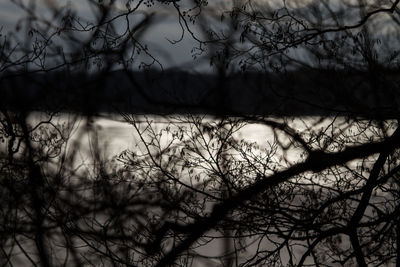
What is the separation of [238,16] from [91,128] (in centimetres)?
256

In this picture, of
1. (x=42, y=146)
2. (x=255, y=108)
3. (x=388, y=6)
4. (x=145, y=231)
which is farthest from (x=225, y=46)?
(x=42, y=146)

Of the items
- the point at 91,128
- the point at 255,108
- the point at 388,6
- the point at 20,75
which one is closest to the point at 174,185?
the point at 255,108

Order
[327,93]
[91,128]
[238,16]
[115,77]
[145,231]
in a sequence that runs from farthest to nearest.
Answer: [91,128], [115,77], [145,231], [327,93], [238,16]

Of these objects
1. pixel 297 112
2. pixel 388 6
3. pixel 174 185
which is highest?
pixel 388 6

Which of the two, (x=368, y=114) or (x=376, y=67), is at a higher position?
(x=376, y=67)

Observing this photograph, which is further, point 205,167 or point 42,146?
point 42,146

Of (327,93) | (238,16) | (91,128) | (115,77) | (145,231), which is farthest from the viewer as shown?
(91,128)

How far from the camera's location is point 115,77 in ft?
17.5

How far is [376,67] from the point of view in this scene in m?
4.54

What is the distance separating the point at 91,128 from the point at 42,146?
65cm

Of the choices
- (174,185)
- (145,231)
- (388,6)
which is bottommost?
(145,231)

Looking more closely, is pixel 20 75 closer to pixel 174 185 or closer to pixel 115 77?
pixel 115 77

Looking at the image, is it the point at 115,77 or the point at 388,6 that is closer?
the point at 388,6

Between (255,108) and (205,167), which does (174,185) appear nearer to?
(205,167)
